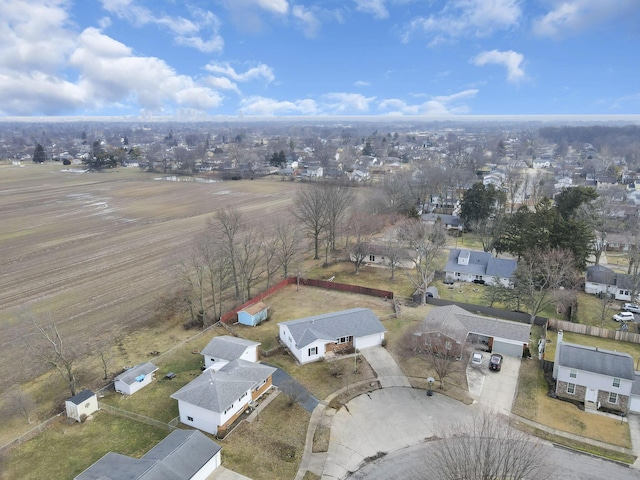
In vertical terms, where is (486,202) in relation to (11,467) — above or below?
above

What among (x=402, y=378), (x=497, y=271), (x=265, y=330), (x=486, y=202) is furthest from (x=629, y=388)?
(x=486, y=202)

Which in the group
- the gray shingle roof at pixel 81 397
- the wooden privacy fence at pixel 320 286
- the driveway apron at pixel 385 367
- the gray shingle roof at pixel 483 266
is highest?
the gray shingle roof at pixel 483 266

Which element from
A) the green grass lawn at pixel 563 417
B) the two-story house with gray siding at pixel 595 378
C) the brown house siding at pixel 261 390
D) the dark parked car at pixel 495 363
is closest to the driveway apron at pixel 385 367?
the dark parked car at pixel 495 363

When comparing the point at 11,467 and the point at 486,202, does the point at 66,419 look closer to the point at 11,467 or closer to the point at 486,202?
the point at 11,467

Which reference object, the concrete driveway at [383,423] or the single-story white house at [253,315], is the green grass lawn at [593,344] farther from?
the single-story white house at [253,315]

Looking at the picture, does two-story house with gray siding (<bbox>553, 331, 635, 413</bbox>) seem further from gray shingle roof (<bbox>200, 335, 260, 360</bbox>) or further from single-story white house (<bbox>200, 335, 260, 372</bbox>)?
gray shingle roof (<bbox>200, 335, 260, 360</bbox>)

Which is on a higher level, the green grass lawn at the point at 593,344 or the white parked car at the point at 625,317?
the white parked car at the point at 625,317
